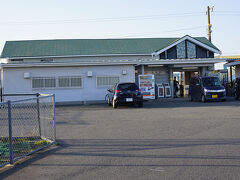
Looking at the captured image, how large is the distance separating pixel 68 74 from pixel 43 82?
1.93 meters

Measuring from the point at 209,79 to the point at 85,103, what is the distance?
917 cm

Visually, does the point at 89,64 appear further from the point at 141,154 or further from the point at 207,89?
the point at 141,154

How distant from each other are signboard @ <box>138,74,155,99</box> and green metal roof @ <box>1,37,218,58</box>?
589 cm

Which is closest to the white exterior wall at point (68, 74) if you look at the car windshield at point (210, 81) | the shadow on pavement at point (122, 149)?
the car windshield at point (210, 81)

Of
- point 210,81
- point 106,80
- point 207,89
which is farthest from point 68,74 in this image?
point 210,81

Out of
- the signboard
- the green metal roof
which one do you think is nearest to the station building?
the green metal roof

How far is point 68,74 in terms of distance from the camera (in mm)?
23734

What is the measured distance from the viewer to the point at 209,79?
22.5 metres

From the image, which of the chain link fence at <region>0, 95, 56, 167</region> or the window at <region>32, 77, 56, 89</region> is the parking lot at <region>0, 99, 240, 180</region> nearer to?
the chain link fence at <region>0, 95, 56, 167</region>

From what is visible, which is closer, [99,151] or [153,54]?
[99,151]

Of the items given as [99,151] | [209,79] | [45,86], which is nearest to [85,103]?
[45,86]

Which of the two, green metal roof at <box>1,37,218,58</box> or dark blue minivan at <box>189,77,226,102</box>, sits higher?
green metal roof at <box>1,37,218,58</box>

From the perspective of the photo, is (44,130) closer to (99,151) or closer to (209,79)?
(99,151)

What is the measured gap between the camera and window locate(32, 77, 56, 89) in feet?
76.7
